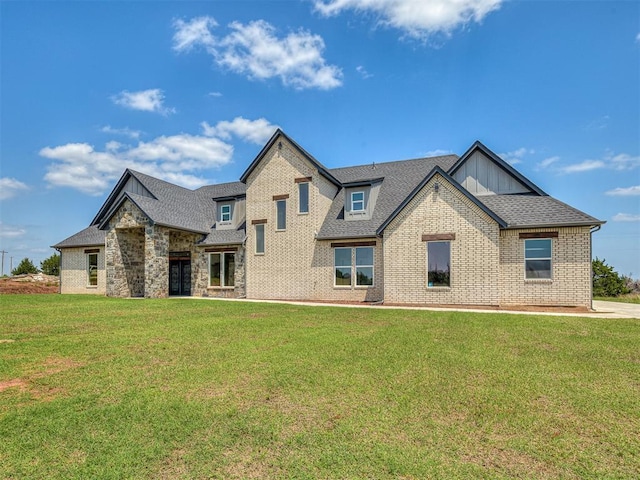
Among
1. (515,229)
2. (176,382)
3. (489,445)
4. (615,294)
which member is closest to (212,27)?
(176,382)

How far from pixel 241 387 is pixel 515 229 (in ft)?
49.8

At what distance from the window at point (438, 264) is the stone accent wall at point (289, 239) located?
3.91 metres

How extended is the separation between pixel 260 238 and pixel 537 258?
49.0 feet

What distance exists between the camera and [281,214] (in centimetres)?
2244

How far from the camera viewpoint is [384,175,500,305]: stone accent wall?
54.1 ft

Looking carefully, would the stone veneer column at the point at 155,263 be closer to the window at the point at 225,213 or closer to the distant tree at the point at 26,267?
the window at the point at 225,213

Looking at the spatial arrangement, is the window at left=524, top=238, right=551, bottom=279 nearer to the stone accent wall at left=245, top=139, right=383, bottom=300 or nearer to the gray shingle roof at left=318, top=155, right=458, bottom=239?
the gray shingle roof at left=318, top=155, right=458, bottom=239

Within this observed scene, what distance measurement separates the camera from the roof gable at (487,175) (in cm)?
1800

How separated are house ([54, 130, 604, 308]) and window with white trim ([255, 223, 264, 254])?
0.24 ft

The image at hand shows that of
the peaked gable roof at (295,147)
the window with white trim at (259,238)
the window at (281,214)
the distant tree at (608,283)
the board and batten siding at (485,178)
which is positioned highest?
the peaked gable roof at (295,147)

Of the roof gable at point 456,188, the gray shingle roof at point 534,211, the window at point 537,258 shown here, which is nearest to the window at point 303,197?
the roof gable at point 456,188

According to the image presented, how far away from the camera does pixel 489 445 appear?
160 inches

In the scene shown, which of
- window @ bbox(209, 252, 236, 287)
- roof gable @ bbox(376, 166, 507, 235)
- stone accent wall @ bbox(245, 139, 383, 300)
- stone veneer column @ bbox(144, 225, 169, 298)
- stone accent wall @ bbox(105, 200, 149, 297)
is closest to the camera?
roof gable @ bbox(376, 166, 507, 235)

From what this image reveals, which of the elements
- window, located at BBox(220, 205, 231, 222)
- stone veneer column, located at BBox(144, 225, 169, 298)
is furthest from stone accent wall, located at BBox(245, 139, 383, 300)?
stone veneer column, located at BBox(144, 225, 169, 298)
